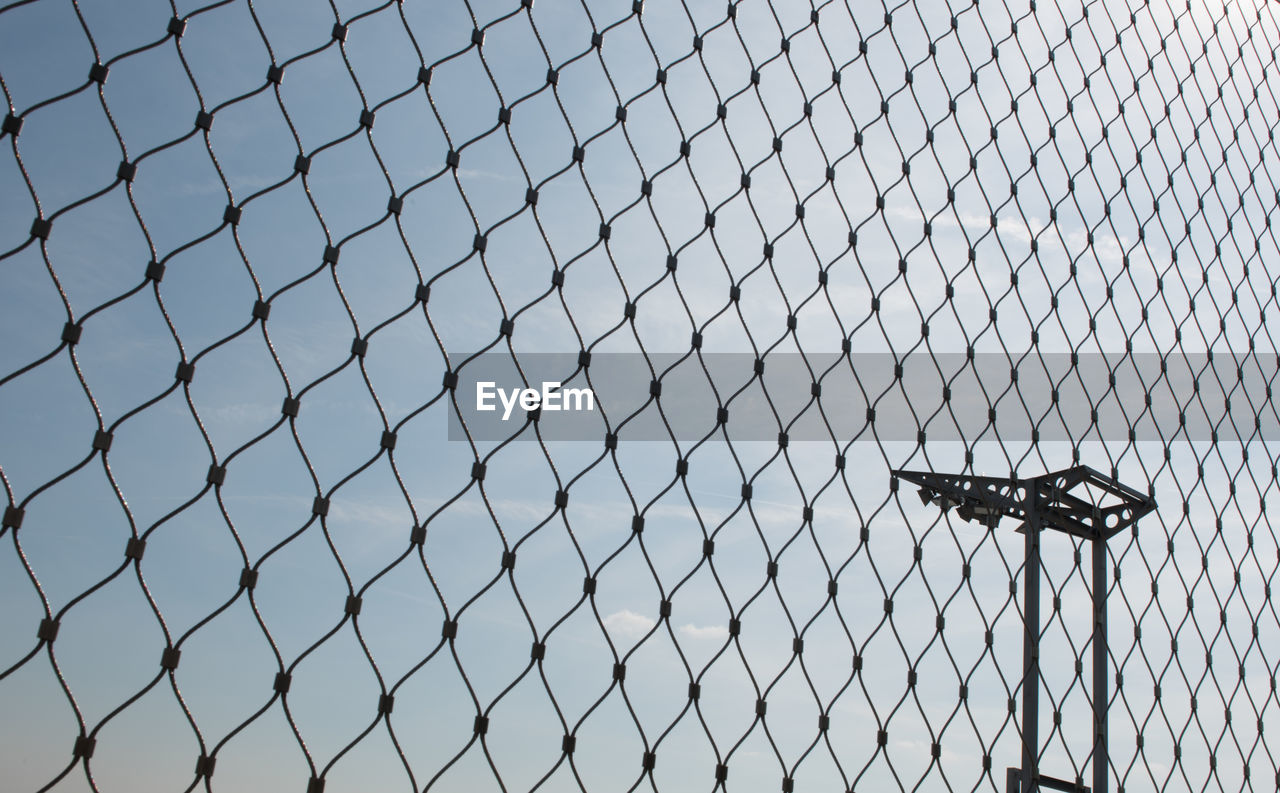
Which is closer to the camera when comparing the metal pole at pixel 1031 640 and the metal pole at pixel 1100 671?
the metal pole at pixel 1031 640

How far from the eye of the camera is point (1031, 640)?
2102 millimetres

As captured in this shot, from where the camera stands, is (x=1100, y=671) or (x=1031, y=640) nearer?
(x=1031, y=640)

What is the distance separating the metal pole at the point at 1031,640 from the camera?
206 centimetres

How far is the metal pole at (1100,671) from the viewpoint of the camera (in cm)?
222

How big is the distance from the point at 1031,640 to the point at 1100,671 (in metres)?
1.98

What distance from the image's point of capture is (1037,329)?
87.0 inches

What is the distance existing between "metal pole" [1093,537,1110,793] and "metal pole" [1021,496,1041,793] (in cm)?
14

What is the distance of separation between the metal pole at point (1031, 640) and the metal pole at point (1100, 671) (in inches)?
5.7

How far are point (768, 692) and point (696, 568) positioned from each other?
24 centimetres

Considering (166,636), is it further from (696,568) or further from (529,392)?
(696,568)

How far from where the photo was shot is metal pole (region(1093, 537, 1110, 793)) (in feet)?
7.27

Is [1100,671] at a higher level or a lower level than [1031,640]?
higher

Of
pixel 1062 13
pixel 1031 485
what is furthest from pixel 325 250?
pixel 1062 13

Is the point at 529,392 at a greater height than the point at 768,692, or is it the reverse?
the point at 529,392
